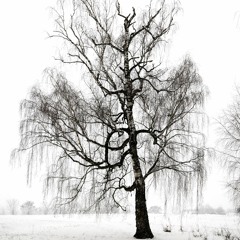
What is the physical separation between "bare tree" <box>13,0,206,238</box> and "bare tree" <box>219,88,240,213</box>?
4.37 m

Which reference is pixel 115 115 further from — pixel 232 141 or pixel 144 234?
pixel 232 141

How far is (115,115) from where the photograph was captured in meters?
11.6

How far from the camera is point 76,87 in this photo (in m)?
11.8

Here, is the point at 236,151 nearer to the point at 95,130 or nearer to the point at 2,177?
the point at 95,130

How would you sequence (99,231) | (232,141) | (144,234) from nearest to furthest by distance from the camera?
(144,234) < (99,231) < (232,141)

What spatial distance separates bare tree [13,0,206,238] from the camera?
10.9m

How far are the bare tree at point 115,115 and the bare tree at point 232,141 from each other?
4.37 meters

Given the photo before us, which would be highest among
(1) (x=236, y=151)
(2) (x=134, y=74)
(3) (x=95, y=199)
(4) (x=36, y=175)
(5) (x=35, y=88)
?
(2) (x=134, y=74)

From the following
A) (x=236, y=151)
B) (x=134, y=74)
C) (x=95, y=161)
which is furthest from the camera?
(x=236, y=151)

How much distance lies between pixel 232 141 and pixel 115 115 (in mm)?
6853

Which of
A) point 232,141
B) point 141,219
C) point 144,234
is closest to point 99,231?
point 144,234

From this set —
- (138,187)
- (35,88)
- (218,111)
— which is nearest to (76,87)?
(35,88)

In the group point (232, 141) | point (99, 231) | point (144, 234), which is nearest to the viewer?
point (144, 234)

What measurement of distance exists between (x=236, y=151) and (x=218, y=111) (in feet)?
7.72
